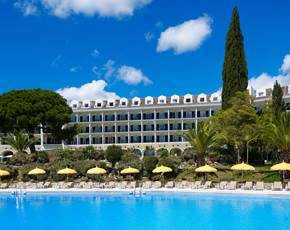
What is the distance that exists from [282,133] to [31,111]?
33065mm

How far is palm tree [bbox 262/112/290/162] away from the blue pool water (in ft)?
21.4

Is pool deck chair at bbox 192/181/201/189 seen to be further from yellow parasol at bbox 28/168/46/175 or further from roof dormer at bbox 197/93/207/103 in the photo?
roof dormer at bbox 197/93/207/103

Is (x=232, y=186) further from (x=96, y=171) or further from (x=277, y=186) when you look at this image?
(x=96, y=171)

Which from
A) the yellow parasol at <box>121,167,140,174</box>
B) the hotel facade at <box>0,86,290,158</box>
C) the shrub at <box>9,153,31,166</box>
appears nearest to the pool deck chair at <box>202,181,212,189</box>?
the yellow parasol at <box>121,167,140,174</box>

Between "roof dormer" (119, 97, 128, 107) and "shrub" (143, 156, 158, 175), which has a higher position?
"roof dormer" (119, 97, 128, 107)

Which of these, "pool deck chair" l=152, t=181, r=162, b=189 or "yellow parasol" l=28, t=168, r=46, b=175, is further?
"yellow parasol" l=28, t=168, r=46, b=175

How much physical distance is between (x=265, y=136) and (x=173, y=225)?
704 inches

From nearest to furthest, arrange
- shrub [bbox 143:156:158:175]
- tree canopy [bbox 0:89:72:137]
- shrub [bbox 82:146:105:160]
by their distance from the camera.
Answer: shrub [bbox 143:156:158:175] → shrub [bbox 82:146:105:160] → tree canopy [bbox 0:89:72:137]

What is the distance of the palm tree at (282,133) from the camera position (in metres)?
32.6

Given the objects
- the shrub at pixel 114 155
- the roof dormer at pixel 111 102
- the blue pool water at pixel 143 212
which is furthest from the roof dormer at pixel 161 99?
the blue pool water at pixel 143 212

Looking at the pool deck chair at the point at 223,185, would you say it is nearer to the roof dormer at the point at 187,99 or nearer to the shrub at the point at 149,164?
the shrub at the point at 149,164

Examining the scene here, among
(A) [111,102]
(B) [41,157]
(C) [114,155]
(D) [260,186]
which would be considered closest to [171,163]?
(C) [114,155]

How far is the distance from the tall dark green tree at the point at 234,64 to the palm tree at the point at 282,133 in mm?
11491

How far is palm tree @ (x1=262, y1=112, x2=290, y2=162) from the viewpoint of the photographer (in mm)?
32594
